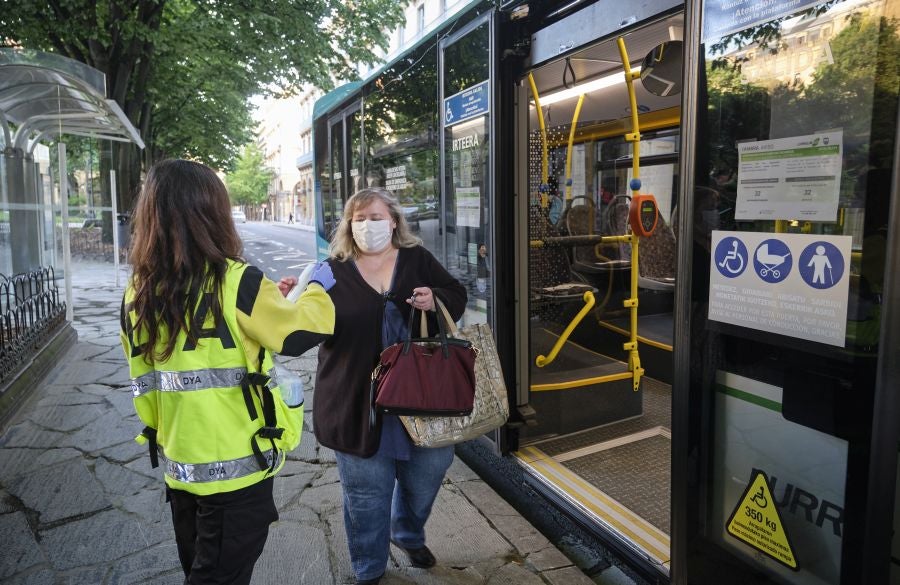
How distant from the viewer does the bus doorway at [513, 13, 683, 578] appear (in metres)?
3.45

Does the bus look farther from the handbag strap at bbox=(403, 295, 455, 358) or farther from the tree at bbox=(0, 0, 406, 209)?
the tree at bbox=(0, 0, 406, 209)

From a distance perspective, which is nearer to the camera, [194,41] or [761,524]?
[761,524]

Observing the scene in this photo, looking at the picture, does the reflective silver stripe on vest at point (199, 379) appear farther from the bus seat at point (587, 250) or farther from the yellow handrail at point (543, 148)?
the bus seat at point (587, 250)

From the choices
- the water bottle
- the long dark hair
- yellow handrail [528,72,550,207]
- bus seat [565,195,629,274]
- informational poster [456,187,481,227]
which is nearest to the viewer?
the long dark hair

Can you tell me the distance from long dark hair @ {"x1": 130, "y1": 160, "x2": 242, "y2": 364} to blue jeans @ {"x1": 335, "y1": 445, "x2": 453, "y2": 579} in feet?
3.30

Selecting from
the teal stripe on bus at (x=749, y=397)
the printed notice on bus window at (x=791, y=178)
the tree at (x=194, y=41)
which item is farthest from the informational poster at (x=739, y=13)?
the tree at (x=194, y=41)

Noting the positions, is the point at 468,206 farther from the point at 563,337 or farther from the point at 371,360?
the point at 371,360

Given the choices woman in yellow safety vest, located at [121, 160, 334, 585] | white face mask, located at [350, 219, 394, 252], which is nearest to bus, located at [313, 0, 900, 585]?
white face mask, located at [350, 219, 394, 252]

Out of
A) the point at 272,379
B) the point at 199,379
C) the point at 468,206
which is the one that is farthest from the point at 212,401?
the point at 468,206

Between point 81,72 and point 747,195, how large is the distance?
6507mm

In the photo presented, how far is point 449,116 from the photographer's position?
3.95 meters

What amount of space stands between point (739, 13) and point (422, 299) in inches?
56.5

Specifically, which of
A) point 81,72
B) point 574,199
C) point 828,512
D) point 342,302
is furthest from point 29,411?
point 828,512

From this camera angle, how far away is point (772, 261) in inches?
72.5
